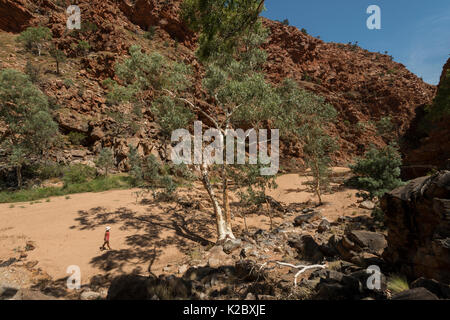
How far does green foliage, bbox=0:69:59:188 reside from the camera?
19.2 meters

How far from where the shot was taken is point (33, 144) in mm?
20000

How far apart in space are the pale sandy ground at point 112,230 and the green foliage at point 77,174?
4.71 metres

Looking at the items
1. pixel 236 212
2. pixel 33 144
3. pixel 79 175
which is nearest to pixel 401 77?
pixel 236 212

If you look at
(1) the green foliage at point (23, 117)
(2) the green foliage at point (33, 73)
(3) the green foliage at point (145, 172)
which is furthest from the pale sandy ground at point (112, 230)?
(2) the green foliage at point (33, 73)

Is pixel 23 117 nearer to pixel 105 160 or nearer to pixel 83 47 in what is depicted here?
pixel 105 160

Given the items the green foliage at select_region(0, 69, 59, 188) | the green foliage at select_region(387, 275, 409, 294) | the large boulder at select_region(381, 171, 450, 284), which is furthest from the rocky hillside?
the green foliage at select_region(387, 275, 409, 294)

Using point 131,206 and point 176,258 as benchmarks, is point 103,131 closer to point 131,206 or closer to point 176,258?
point 131,206

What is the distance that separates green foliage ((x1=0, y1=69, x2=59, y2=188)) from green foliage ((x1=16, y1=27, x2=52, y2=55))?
18355 mm

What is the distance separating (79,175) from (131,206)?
1013 cm

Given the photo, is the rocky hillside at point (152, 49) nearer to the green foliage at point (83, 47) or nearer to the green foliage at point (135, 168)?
the green foliage at point (83, 47)

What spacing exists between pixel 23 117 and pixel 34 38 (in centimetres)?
2171

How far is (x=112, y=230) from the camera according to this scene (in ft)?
Result: 33.1

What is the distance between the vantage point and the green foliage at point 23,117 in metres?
19.2

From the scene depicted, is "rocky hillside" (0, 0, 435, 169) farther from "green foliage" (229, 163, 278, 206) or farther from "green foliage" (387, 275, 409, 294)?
"green foliage" (387, 275, 409, 294)
